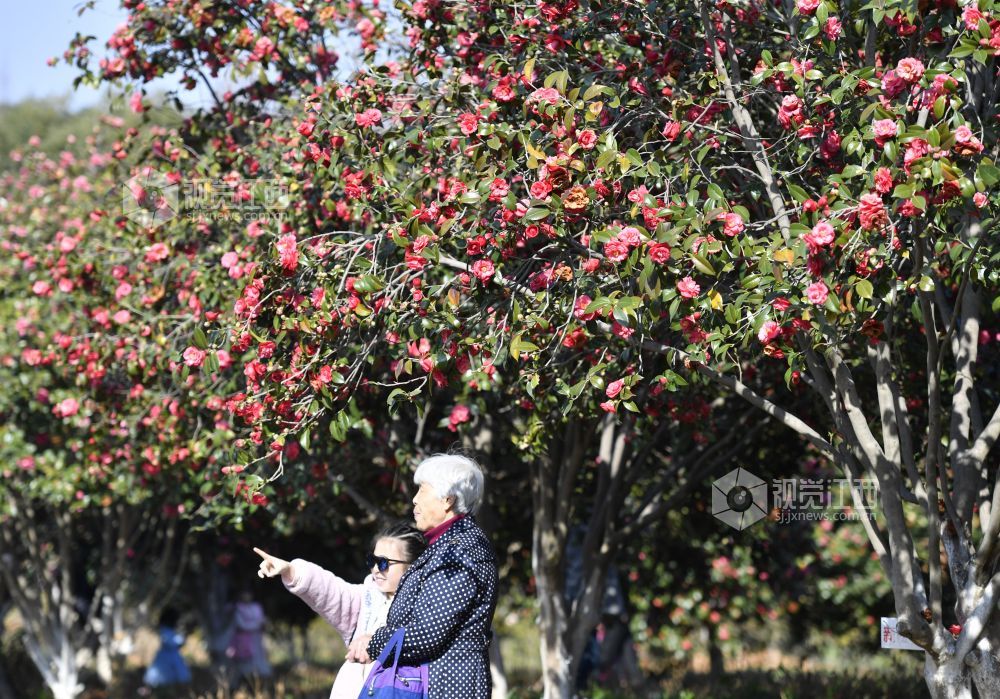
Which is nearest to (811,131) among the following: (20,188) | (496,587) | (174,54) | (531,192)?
(531,192)

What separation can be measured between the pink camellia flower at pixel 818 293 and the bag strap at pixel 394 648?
1.80 metres

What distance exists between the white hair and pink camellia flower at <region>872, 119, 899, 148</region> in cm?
189

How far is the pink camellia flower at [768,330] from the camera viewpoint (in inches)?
174

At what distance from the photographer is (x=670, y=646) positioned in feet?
53.5

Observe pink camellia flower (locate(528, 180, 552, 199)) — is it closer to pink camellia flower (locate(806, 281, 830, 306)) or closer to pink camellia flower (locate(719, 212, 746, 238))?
pink camellia flower (locate(719, 212, 746, 238))

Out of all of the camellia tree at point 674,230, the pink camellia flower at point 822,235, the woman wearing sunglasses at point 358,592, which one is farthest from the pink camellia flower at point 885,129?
the woman wearing sunglasses at point 358,592

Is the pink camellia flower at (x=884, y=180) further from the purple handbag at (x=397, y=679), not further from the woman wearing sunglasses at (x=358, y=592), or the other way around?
the purple handbag at (x=397, y=679)

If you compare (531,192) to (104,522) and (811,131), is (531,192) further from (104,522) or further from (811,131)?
(104,522)

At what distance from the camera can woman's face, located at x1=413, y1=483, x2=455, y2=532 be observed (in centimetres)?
425

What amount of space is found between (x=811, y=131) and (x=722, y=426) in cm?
328

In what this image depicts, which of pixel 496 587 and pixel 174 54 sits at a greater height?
pixel 174 54

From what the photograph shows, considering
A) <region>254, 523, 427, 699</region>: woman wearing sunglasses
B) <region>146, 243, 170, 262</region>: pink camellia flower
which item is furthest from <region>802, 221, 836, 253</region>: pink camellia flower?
<region>146, 243, 170, 262</region>: pink camellia flower

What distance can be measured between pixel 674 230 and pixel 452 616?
5.45ft

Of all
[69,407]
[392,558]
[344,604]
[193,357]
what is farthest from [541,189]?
[69,407]
